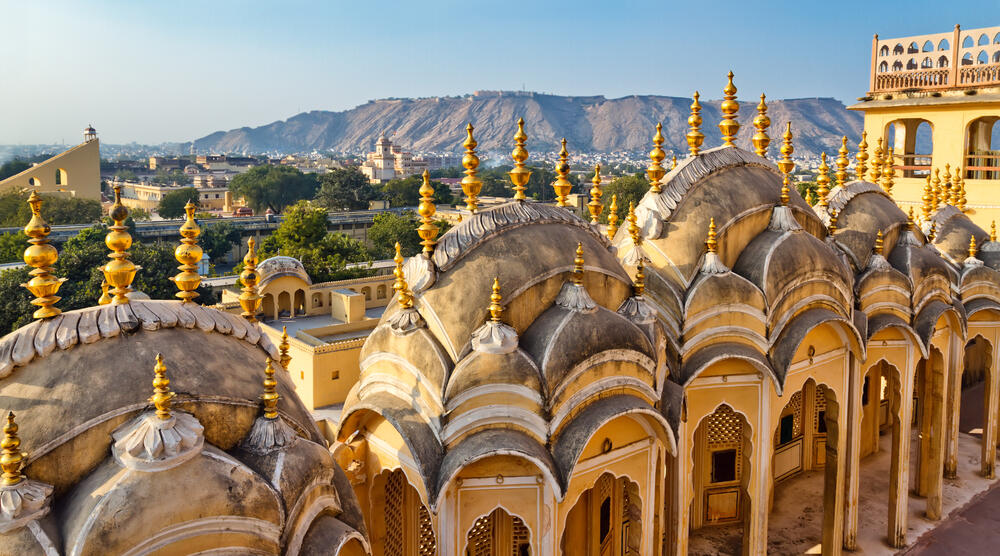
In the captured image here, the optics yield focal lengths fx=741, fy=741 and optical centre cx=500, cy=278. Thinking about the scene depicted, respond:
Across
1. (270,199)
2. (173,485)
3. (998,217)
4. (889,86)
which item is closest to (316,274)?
(889,86)

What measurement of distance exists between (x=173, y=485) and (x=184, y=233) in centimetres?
213

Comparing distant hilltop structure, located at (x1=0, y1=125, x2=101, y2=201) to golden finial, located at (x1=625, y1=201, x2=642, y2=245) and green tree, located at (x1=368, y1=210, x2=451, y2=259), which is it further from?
golden finial, located at (x1=625, y1=201, x2=642, y2=245)

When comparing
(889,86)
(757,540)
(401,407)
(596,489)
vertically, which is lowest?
(757,540)

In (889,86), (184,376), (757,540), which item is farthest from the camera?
(889,86)

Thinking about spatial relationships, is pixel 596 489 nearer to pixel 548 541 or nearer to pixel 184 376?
pixel 548 541

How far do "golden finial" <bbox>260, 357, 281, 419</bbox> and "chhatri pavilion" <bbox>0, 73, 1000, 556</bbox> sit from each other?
0.03 m

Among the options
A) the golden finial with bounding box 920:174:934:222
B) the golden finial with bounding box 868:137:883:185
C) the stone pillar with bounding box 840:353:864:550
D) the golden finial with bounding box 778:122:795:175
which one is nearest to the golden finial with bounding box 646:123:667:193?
the golden finial with bounding box 778:122:795:175

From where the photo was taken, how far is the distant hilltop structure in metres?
76.8

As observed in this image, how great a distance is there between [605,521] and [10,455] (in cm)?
774

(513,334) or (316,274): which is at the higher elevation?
(513,334)

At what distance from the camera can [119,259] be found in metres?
5.70

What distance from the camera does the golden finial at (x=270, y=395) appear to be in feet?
18.5

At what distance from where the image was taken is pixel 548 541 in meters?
7.88

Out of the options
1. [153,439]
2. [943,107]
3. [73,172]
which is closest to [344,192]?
[73,172]
